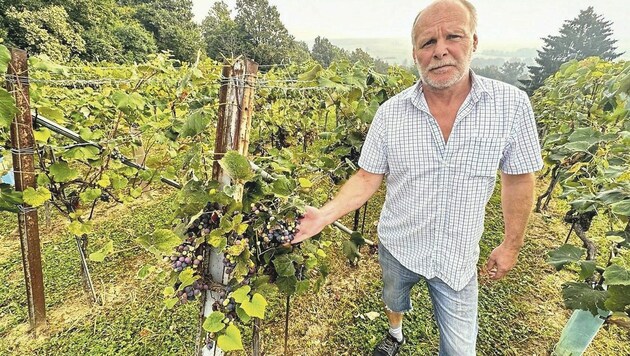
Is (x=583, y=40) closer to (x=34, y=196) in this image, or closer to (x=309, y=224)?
(x=309, y=224)

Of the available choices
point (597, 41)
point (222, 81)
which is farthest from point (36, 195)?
point (597, 41)

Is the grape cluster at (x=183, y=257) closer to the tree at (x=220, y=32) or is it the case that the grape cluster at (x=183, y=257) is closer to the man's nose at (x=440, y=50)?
the man's nose at (x=440, y=50)

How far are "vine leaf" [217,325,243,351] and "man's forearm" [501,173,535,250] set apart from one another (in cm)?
137

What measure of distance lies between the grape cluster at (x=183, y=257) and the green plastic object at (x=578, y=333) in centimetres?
242

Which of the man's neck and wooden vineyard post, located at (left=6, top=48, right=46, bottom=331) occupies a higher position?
the man's neck

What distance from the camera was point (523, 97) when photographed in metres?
1.42

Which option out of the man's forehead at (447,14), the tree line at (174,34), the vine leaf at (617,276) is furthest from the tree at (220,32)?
the vine leaf at (617,276)

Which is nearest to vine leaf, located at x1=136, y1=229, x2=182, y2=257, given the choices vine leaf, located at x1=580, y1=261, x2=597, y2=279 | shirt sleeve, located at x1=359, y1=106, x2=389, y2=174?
shirt sleeve, located at x1=359, y1=106, x2=389, y2=174

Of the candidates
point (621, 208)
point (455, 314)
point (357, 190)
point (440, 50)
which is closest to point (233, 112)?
point (357, 190)

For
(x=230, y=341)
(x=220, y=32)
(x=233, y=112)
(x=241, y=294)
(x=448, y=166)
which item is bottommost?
(x=230, y=341)

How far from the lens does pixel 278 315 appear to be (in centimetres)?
268

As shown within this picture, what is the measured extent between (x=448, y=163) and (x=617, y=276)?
84 centimetres

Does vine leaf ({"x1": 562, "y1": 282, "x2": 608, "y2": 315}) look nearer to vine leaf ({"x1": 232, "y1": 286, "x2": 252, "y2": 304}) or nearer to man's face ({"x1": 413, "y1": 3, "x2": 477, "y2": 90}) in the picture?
man's face ({"x1": 413, "y1": 3, "x2": 477, "y2": 90})

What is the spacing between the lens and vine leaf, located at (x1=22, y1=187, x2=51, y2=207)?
1.77 meters
